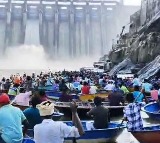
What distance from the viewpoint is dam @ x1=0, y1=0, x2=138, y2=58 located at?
81.1m

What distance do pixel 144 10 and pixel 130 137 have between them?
151 ft

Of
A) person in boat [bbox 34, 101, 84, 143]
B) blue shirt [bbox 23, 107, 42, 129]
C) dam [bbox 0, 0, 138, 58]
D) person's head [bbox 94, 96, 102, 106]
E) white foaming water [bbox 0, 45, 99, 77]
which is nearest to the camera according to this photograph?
person in boat [bbox 34, 101, 84, 143]

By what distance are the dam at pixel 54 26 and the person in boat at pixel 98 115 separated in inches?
2812

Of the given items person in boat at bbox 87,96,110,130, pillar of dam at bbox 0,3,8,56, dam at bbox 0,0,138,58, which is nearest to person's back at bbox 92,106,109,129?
person in boat at bbox 87,96,110,130

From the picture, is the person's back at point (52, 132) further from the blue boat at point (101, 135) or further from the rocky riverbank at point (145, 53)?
the rocky riverbank at point (145, 53)

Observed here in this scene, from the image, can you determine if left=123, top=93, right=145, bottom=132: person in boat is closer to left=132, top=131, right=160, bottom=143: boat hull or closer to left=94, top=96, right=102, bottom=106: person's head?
left=132, top=131, right=160, bottom=143: boat hull

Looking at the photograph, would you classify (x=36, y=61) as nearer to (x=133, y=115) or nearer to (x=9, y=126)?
(x=133, y=115)

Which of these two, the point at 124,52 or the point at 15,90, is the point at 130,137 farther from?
the point at 124,52

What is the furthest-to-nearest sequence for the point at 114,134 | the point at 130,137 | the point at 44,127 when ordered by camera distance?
the point at 130,137
the point at 114,134
the point at 44,127

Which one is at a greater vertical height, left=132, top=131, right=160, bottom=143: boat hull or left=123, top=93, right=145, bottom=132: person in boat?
left=123, top=93, right=145, bottom=132: person in boat

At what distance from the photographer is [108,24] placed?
284 ft

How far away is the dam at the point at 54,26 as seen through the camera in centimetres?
8112

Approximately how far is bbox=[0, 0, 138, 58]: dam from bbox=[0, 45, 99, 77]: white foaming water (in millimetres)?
1173

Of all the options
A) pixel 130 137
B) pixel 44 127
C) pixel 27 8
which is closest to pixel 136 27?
pixel 27 8
